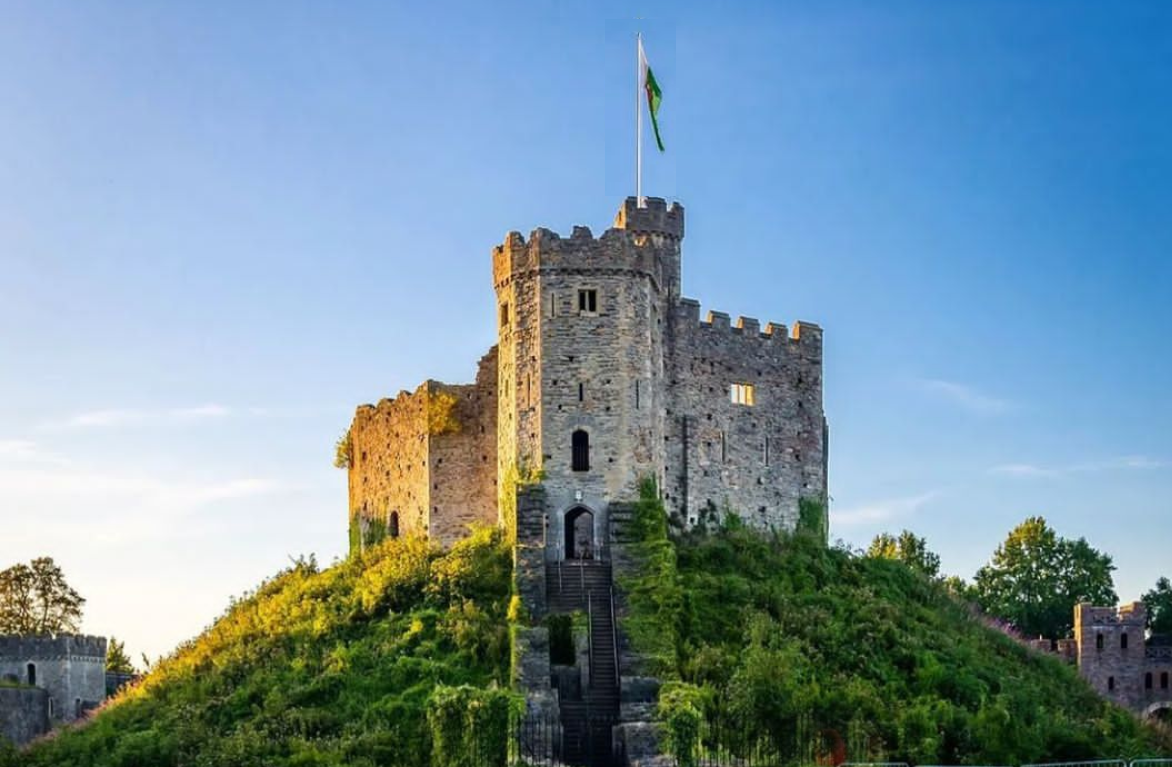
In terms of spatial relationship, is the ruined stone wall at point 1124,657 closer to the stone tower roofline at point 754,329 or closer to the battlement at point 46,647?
the stone tower roofline at point 754,329

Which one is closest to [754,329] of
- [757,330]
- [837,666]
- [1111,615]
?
[757,330]

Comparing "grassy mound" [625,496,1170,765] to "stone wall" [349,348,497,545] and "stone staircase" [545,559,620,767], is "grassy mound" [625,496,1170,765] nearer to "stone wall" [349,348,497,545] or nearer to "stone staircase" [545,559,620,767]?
"stone staircase" [545,559,620,767]

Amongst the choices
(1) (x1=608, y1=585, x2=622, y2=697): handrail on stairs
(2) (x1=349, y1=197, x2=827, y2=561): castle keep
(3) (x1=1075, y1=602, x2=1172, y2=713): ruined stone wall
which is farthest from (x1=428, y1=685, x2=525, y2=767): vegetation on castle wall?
(3) (x1=1075, y1=602, x2=1172, y2=713): ruined stone wall

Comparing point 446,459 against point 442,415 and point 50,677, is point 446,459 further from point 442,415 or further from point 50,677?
point 50,677

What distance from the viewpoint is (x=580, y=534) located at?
49875mm

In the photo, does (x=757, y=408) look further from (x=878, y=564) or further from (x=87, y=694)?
(x=87, y=694)

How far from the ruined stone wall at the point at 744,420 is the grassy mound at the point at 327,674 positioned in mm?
6956

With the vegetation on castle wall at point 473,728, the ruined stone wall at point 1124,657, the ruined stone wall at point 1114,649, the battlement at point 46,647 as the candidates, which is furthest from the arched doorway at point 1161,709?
the vegetation on castle wall at point 473,728

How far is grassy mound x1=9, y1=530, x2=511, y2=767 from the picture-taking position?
4091 centimetres

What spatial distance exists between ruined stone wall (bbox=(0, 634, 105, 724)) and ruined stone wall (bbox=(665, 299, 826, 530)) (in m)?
28.5

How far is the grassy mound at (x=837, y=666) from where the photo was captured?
41.1m

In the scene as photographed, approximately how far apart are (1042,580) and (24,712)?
43233mm

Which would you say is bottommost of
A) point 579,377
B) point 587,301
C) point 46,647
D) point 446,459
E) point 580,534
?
point 46,647

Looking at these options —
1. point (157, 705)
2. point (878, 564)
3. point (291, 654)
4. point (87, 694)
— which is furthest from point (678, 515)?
point (87, 694)
